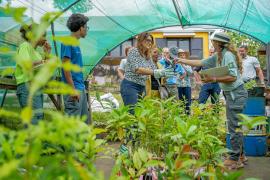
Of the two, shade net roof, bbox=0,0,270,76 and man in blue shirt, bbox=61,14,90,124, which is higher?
shade net roof, bbox=0,0,270,76

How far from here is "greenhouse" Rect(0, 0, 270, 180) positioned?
77 centimetres

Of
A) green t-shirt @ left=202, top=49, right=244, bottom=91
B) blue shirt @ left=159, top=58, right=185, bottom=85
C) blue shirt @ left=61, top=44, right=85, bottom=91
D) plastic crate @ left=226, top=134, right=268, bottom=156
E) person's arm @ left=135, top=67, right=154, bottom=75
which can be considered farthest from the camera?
blue shirt @ left=159, top=58, right=185, bottom=85

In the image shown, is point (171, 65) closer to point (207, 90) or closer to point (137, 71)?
point (207, 90)

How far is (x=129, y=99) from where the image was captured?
4.96 meters

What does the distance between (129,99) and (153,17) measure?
3071 millimetres

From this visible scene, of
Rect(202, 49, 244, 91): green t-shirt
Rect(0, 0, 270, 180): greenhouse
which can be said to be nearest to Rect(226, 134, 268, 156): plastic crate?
Rect(0, 0, 270, 180): greenhouse

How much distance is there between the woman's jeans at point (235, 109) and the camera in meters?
4.75

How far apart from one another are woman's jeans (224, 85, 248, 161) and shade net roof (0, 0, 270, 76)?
2030mm

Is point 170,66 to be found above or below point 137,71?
above

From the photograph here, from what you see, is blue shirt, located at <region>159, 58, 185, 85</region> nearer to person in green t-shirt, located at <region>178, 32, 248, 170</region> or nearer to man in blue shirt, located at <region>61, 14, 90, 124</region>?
person in green t-shirt, located at <region>178, 32, 248, 170</region>

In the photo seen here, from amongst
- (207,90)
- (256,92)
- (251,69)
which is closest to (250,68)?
(251,69)

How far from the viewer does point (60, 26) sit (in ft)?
19.8

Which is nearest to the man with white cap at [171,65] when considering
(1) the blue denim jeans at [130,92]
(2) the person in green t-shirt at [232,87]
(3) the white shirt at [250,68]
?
(3) the white shirt at [250,68]

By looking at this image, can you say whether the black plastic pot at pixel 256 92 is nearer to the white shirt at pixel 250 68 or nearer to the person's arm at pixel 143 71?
the white shirt at pixel 250 68
